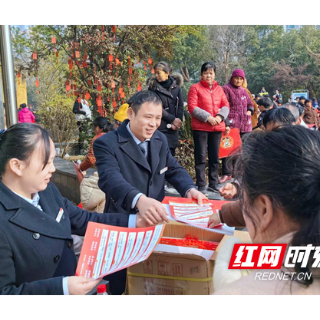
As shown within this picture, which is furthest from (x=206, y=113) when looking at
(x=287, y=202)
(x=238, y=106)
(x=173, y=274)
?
(x=287, y=202)

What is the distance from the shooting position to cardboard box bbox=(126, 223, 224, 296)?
1576 millimetres

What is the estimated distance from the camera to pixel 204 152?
15.7 ft

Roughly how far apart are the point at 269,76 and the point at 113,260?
103ft

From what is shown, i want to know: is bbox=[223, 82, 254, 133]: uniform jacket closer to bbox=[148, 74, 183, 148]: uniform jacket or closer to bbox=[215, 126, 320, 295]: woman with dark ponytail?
bbox=[148, 74, 183, 148]: uniform jacket

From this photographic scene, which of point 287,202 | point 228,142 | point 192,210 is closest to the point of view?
point 287,202

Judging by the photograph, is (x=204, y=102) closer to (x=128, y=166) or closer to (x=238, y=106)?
(x=238, y=106)

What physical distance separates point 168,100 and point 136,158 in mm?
2886

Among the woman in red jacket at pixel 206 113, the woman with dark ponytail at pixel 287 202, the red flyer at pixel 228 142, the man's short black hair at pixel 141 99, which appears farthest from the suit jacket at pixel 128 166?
the red flyer at pixel 228 142

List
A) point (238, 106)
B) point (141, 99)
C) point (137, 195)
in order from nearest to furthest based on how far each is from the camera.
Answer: point (137, 195) < point (141, 99) < point (238, 106)

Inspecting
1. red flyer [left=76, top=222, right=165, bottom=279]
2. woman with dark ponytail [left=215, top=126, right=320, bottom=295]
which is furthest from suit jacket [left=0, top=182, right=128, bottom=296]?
woman with dark ponytail [left=215, top=126, right=320, bottom=295]

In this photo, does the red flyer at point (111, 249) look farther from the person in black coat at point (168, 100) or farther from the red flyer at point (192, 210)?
the person in black coat at point (168, 100)

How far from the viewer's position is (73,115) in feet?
28.5

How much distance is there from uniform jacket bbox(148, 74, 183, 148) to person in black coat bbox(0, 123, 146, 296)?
3.35 m

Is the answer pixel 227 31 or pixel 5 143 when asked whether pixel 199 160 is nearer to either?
pixel 5 143
